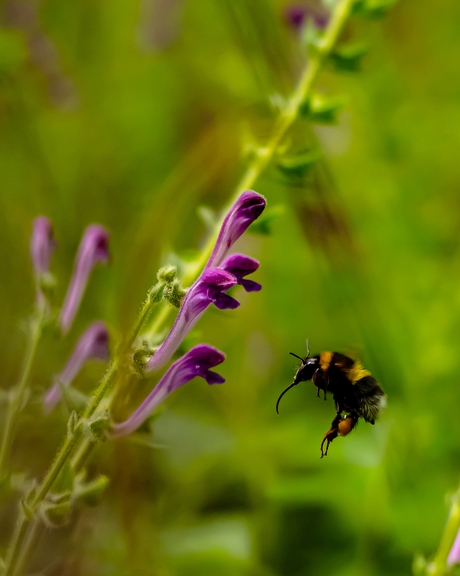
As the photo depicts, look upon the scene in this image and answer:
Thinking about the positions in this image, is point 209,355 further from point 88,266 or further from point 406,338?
point 406,338

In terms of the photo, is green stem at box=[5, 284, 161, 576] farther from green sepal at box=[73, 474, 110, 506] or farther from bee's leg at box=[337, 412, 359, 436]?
bee's leg at box=[337, 412, 359, 436]

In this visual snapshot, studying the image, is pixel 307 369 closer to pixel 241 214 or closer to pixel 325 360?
pixel 325 360

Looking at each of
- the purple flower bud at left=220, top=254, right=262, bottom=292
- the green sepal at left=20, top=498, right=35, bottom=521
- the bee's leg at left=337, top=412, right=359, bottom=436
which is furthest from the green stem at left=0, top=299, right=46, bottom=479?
the bee's leg at left=337, top=412, right=359, bottom=436

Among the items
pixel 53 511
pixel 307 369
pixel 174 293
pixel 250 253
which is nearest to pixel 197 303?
pixel 174 293

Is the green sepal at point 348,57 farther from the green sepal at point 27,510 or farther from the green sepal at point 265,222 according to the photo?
the green sepal at point 27,510

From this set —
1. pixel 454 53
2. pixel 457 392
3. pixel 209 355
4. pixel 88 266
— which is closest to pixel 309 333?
pixel 457 392

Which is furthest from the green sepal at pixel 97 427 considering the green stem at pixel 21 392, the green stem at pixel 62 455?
the green stem at pixel 21 392
